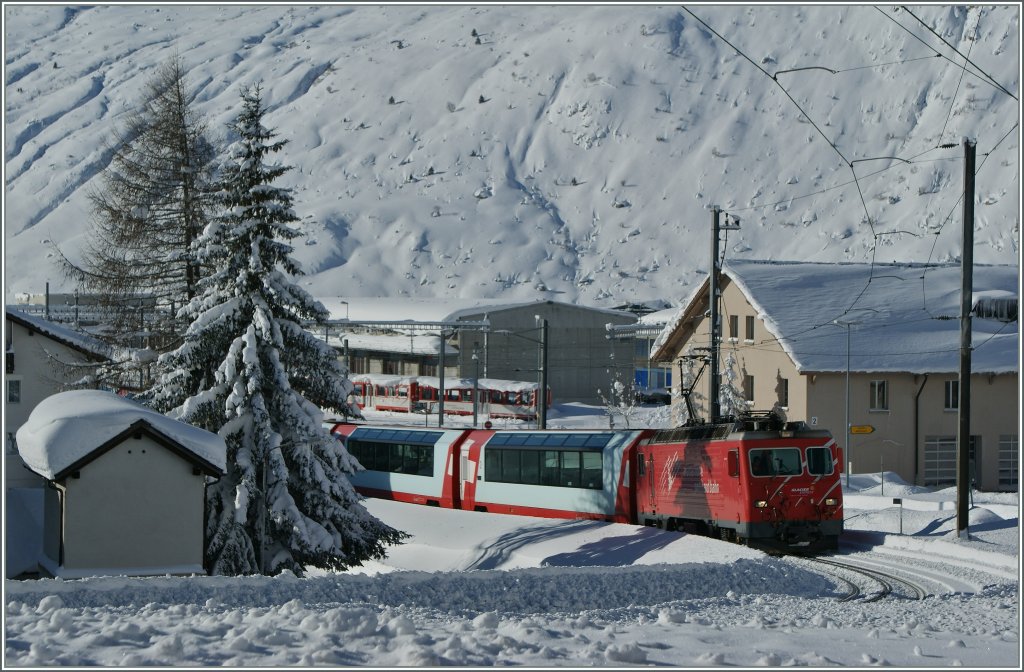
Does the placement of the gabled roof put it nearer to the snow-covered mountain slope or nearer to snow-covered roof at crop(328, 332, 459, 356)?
snow-covered roof at crop(328, 332, 459, 356)

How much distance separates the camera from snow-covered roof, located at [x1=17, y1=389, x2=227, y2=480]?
2267cm

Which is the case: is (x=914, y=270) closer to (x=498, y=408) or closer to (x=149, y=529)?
(x=498, y=408)

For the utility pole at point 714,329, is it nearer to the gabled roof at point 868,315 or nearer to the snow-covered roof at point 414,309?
the gabled roof at point 868,315

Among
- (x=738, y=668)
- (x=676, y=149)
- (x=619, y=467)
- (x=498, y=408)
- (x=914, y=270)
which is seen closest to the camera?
(x=738, y=668)

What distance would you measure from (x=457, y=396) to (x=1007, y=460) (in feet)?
112

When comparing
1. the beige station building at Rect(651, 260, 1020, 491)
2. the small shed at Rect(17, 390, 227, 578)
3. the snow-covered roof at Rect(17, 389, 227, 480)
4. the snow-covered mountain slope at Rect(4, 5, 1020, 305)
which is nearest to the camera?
the snow-covered roof at Rect(17, 389, 227, 480)

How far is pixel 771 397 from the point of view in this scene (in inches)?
2071

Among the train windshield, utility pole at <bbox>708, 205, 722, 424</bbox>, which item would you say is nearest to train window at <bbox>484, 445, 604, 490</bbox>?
utility pole at <bbox>708, 205, 722, 424</bbox>

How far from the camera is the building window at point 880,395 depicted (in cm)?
5066

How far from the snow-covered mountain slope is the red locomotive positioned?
268ft

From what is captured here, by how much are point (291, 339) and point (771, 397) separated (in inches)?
1179

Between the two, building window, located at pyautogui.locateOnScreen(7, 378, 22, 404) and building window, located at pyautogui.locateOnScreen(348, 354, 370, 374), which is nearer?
building window, located at pyautogui.locateOnScreen(7, 378, 22, 404)

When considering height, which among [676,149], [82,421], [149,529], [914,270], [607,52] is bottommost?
[149,529]

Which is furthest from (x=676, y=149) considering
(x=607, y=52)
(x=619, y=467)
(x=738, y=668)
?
(x=738, y=668)
